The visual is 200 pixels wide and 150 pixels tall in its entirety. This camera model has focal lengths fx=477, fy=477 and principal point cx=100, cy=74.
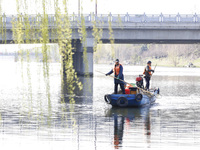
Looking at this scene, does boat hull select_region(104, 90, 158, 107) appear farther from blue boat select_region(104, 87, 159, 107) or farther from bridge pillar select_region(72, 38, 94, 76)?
bridge pillar select_region(72, 38, 94, 76)

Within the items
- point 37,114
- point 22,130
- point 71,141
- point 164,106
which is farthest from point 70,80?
point 164,106

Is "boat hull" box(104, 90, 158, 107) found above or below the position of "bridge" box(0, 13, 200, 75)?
below

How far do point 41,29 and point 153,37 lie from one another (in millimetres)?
54339

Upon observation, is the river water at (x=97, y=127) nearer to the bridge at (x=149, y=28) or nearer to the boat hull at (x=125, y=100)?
the boat hull at (x=125, y=100)

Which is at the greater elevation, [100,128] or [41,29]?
[41,29]

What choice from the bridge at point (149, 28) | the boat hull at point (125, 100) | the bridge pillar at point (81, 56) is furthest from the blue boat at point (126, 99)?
the bridge pillar at point (81, 56)

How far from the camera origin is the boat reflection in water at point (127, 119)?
17.7 metres

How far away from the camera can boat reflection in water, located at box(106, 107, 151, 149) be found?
17688 millimetres

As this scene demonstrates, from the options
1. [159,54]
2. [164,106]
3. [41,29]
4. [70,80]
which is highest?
[41,29]

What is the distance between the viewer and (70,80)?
46.6 ft

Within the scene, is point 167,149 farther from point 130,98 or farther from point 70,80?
point 130,98

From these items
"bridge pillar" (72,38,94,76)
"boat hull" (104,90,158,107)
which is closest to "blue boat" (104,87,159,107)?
"boat hull" (104,90,158,107)

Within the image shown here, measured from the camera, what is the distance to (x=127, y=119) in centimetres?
2317

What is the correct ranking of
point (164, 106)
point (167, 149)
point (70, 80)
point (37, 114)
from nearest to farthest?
point (70, 80) < point (167, 149) < point (37, 114) < point (164, 106)
